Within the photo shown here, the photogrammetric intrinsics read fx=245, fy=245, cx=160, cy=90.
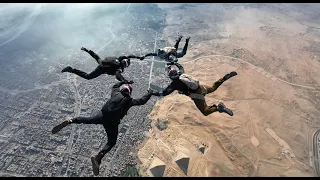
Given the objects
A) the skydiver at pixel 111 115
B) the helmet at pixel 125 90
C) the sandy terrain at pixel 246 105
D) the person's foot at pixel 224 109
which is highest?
the helmet at pixel 125 90

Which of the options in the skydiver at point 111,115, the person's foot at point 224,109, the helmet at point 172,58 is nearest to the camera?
the skydiver at point 111,115

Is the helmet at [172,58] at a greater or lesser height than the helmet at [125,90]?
lesser

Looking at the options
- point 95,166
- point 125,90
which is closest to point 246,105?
point 125,90

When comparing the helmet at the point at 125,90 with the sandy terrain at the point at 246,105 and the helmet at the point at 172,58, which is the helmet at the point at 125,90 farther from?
the sandy terrain at the point at 246,105

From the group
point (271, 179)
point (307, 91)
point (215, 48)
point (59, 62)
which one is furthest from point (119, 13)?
point (271, 179)

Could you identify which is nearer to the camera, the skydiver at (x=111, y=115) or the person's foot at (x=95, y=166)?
the person's foot at (x=95, y=166)

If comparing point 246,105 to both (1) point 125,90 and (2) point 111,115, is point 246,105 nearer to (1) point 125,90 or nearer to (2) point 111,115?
(1) point 125,90

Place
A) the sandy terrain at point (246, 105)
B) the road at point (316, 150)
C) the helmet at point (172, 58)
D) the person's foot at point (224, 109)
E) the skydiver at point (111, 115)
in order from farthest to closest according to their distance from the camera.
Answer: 1. the road at point (316, 150)
2. the sandy terrain at point (246, 105)
3. the helmet at point (172, 58)
4. the person's foot at point (224, 109)
5. the skydiver at point (111, 115)

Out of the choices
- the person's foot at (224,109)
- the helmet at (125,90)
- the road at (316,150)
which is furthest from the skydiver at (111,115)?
the road at (316,150)

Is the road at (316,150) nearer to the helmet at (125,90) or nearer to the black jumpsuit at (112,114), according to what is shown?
Result: the black jumpsuit at (112,114)
